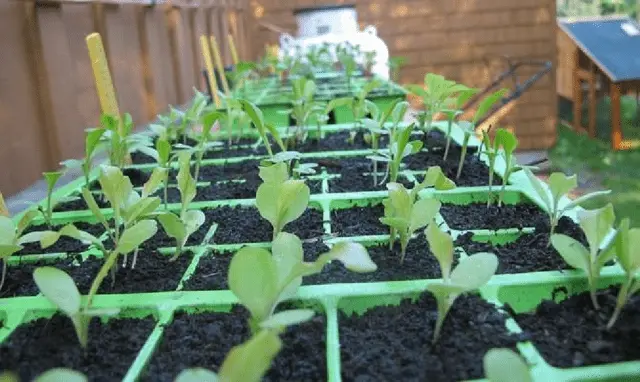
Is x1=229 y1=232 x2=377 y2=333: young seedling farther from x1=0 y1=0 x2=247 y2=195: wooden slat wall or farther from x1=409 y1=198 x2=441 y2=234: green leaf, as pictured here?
x1=0 y1=0 x2=247 y2=195: wooden slat wall

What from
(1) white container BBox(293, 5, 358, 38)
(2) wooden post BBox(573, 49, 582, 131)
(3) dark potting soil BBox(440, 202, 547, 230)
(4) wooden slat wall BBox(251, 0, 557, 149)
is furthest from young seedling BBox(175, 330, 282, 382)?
(2) wooden post BBox(573, 49, 582, 131)

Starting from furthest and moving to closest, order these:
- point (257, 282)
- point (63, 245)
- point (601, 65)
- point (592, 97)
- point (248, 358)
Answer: point (592, 97), point (601, 65), point (63, 245), point (257, 282), point (248, 358)

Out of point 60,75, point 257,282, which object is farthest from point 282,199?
point 60,75

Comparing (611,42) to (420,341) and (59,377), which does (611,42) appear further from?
(59,377)

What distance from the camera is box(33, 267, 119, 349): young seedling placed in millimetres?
507

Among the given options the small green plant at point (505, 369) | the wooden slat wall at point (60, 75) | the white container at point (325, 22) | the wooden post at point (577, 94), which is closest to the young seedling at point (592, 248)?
the small green plant at point (505, 369)

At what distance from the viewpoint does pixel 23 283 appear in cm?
68

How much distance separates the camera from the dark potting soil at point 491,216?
2.63ft

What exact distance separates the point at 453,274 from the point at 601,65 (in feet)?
19.0

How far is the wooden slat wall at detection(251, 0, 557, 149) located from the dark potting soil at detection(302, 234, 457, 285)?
5138 mm

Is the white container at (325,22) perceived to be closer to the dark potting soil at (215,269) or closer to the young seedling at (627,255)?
the dark potting soil at (215,269)

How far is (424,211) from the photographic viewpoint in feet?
2.17

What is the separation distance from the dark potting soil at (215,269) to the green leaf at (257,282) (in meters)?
0.16

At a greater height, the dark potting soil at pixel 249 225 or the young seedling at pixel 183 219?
the young seedling at pixel 183 219
